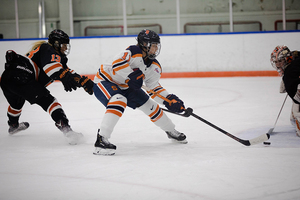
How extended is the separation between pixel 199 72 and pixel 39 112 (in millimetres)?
4214

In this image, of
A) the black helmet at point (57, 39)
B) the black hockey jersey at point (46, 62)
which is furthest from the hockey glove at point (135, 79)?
the black helmet at point (57, 39)

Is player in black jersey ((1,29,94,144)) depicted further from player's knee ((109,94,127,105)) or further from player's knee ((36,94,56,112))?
player's knee ((109,94,127,105))

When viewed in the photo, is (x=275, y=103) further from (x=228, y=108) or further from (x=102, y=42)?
(x=102, y=42)

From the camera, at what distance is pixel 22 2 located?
7754mm

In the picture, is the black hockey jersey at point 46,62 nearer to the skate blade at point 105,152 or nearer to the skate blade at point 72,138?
the skate blade at point 72,138

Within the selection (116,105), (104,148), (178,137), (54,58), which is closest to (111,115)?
(116,105)

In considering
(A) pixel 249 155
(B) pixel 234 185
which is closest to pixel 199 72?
(A) pixel 249 155

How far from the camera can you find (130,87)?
2.24 m

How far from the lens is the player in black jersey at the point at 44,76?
2.45 meters

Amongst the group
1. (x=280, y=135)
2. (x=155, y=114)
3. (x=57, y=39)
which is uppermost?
(x=57, y=39)

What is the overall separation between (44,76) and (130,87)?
870 mm

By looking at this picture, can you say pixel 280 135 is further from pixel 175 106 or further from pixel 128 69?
pixel 128 69

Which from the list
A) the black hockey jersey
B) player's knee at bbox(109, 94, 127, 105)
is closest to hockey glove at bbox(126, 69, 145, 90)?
player's knee at bbox(109, 94, 127, 105)

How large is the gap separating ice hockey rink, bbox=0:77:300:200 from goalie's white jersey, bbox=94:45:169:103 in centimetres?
46
